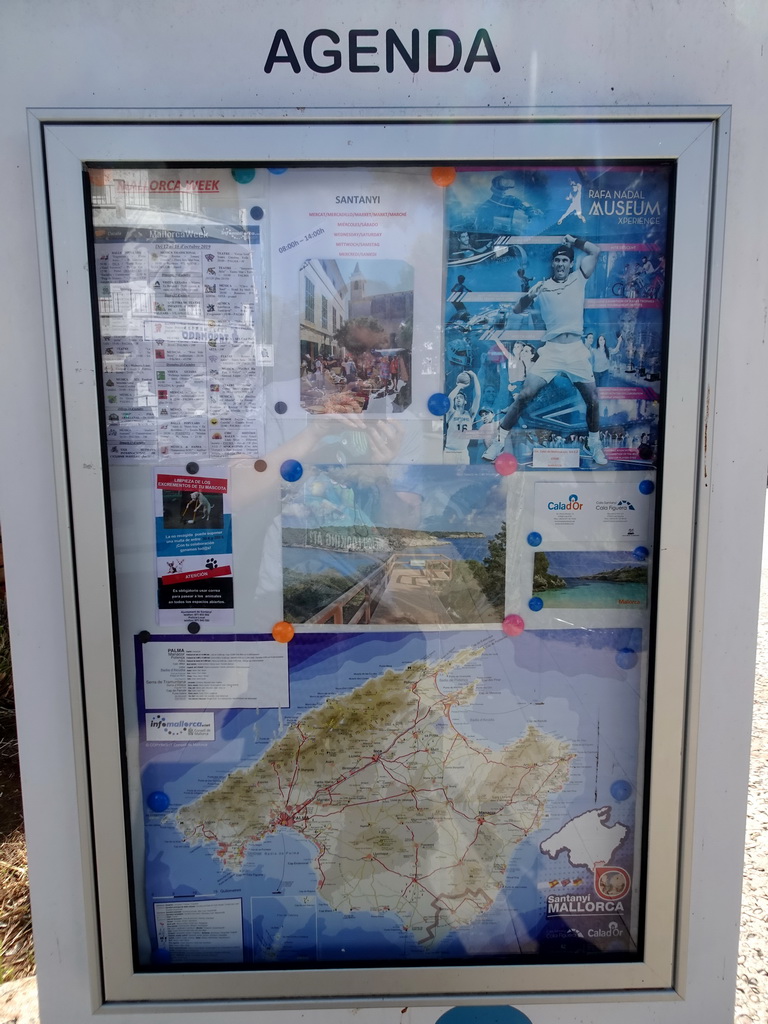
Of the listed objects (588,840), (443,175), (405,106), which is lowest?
(588,840)

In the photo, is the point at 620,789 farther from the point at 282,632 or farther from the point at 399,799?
the point at 282,632

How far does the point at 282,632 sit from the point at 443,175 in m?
1.16

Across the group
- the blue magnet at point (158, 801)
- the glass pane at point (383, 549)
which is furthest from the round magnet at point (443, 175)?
the blue magnet at point (158, 801)

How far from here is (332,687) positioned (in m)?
1.69

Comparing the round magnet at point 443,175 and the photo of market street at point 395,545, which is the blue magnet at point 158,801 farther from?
the round magnet at point 443,175

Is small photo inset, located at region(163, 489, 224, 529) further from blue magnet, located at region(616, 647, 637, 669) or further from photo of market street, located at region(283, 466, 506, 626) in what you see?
blue magnet, located at region(616, 647, 637, 669)

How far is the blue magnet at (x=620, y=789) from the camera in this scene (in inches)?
68.0

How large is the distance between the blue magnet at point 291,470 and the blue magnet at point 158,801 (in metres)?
0.89

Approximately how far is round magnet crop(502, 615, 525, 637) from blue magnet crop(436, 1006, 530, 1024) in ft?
3.27

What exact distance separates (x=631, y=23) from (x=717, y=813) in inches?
74.4

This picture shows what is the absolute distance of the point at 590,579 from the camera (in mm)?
1665

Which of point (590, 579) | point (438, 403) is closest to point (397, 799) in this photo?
point (590, 579)

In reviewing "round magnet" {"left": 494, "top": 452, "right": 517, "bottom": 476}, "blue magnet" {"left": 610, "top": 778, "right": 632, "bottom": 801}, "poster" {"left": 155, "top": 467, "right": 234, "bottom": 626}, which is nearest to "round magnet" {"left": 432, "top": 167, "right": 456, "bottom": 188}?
"round magnet" {"left": 494, "top": 452, "right": 517, "bottom": 476}

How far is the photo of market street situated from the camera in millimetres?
1627
